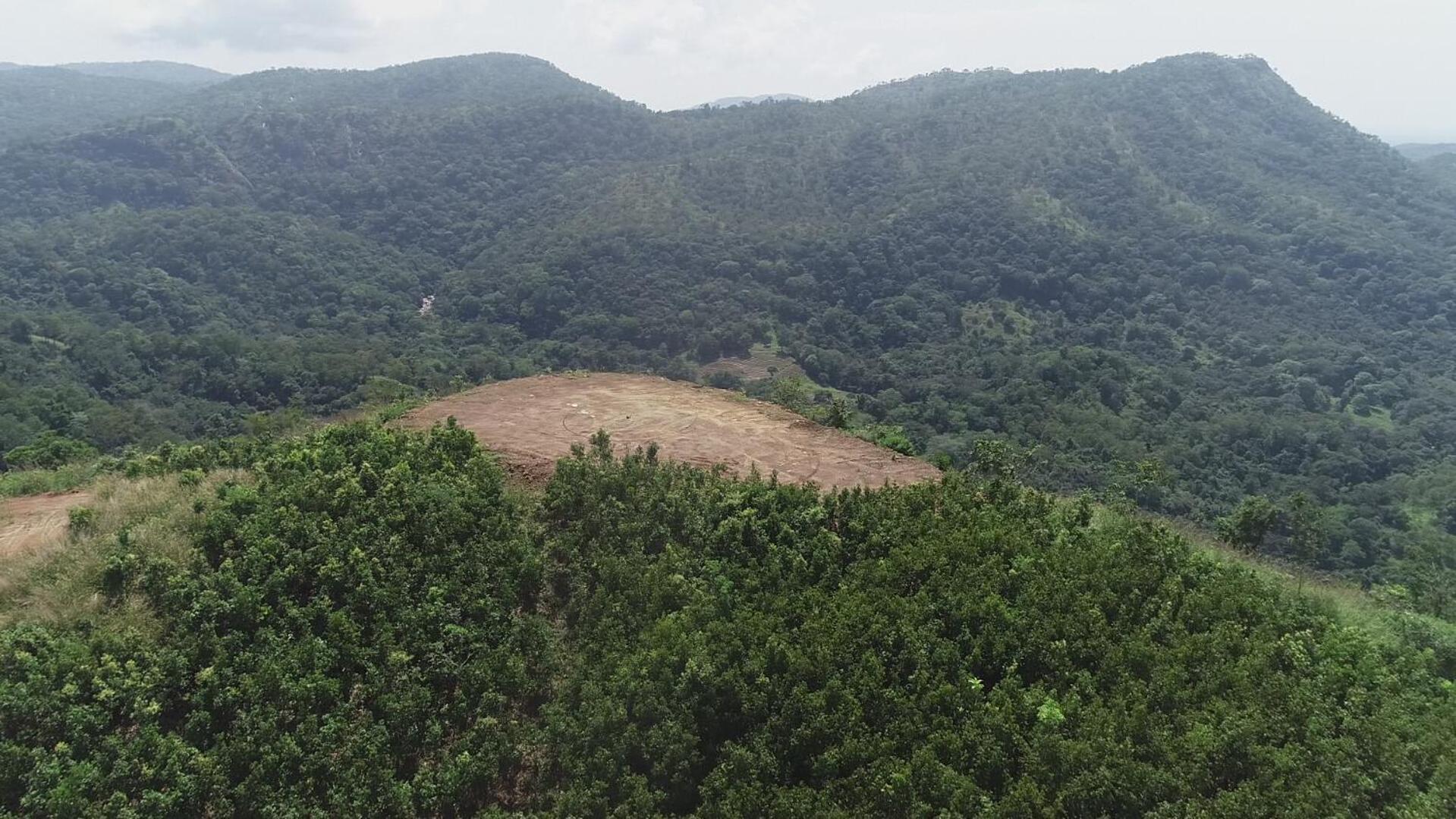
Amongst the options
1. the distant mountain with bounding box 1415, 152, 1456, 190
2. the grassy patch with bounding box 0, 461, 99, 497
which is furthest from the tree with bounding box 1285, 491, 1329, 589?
the distant mountain with bounding box 1415, 152, 1456, 190

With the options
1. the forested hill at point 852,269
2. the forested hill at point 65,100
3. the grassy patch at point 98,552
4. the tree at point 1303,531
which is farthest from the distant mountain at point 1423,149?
the forested hill at point 65,100

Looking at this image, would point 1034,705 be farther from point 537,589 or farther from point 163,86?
point 163,86

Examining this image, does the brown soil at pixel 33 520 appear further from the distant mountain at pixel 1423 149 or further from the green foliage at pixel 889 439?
the distant mountain at pixel 1423 149

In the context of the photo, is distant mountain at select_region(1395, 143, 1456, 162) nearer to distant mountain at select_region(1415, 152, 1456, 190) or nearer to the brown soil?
distant mountain at select_region(1415, 152, 1456, 190)

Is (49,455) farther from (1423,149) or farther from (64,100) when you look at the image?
(1423,149)

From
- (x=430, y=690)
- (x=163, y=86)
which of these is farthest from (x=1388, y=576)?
(x=163, y=86)
